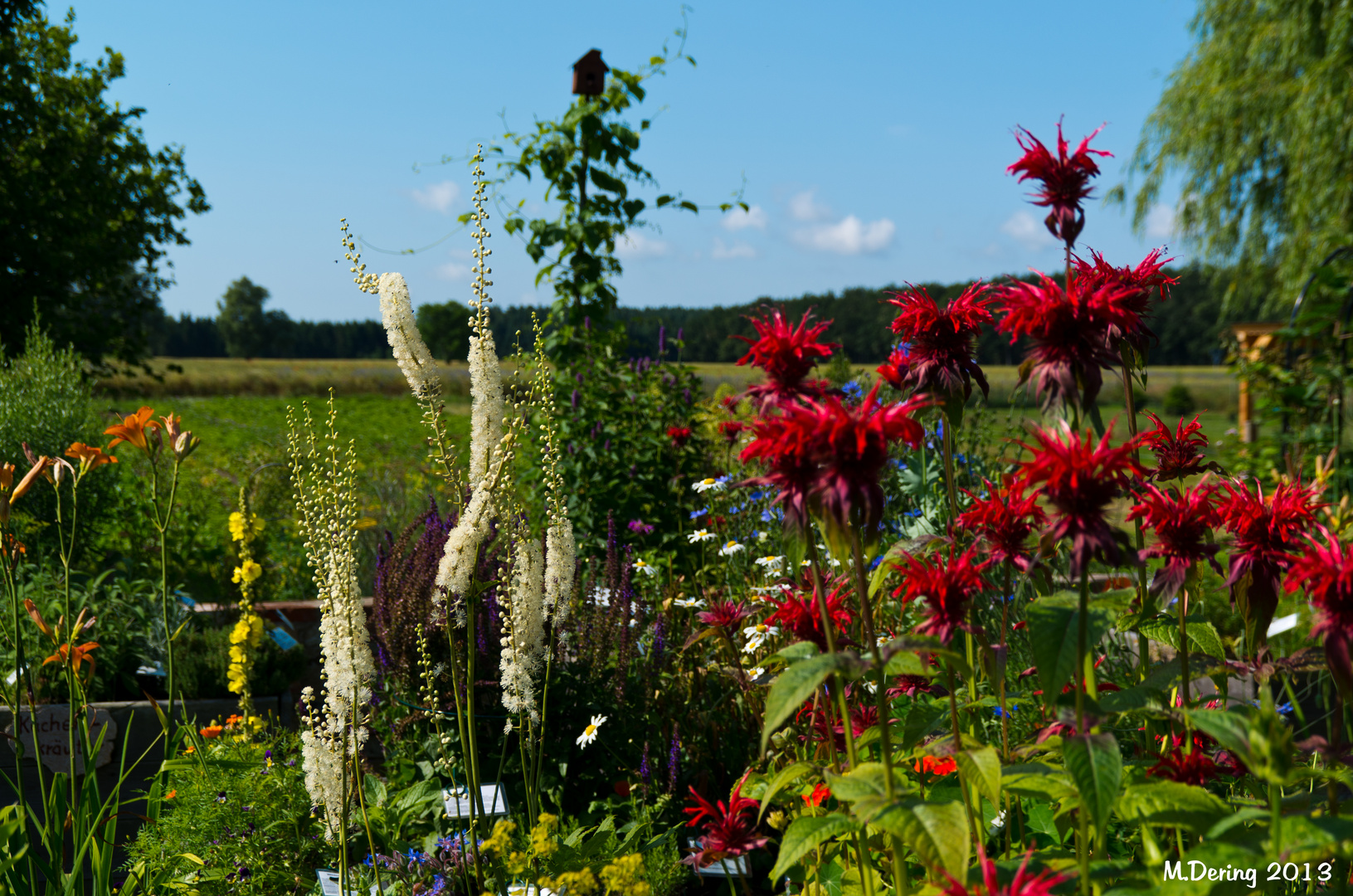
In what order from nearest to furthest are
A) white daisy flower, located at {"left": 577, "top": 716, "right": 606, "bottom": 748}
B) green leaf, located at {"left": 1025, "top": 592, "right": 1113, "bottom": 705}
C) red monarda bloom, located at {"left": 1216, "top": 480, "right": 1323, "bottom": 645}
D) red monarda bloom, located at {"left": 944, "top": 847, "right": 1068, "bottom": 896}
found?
red monarda bloom, located at {"left": 944, "top": 847, "right": 1068, "bottom": 896}, green leaf, located at {"left": 1025, "top": 592, "right": 1113, "bottom": 705}, red monarda bloom, located at {"left": 1216, "top": 480, "right": 1323, "bottom": 645}, white daisy flower, located at {"left": 577, "top": 716, "right": 606, "bottom": 748}

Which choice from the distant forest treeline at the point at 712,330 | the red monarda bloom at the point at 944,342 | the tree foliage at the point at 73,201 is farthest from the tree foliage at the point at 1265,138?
the tree foliage at the point at 73,201

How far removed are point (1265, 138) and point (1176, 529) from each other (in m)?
12.2

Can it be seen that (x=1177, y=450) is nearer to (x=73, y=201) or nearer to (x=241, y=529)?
(x=241, y=529)

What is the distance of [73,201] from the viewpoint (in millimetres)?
11766

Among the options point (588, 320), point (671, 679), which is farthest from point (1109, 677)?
point (588, 320)

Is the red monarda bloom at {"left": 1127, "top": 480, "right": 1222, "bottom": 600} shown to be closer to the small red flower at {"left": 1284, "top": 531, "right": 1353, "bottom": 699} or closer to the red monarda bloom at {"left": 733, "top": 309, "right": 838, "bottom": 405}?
the small red flower at {"left": 1284, "top": 531, "right": 1353, "bottom": 699}

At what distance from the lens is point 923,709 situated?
1487 millimetres

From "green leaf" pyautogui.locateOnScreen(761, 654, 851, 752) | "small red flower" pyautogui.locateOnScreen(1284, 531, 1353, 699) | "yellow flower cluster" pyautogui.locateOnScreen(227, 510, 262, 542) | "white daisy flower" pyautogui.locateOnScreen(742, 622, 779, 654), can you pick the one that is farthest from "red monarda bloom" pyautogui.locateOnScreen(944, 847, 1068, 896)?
"yellow flower cluster" pyautogui.locateOnScreen(227, 510, 262, 542)

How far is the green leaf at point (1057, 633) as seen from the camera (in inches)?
42.4

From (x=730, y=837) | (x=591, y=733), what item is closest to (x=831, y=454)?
(x=730, y=837)

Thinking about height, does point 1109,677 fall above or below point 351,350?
below

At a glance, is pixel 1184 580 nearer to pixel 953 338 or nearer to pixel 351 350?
pixel 953 338

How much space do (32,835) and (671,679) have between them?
2.17 m

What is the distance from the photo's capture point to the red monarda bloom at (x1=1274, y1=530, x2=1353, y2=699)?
102 centimetres
